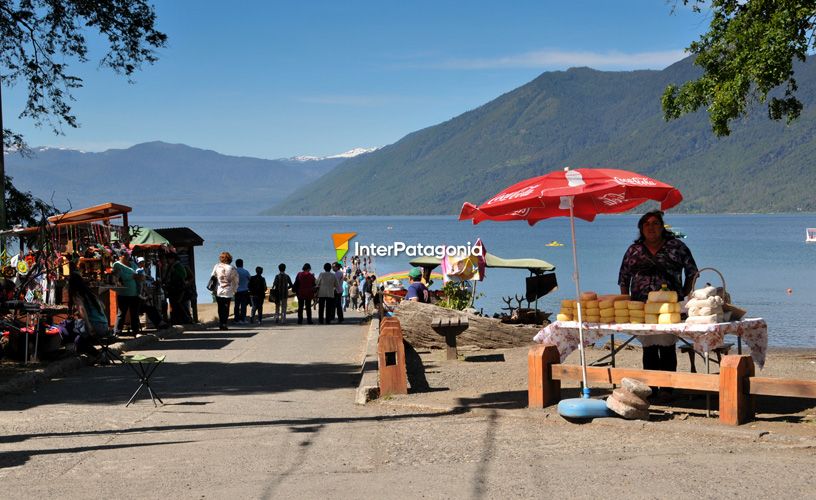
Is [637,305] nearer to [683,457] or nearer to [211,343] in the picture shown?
[683,457]

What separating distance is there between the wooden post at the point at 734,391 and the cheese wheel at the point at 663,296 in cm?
76

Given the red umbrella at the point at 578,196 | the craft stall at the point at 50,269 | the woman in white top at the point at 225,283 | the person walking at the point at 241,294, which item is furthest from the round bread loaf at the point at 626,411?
the person walking at the point at 241,294

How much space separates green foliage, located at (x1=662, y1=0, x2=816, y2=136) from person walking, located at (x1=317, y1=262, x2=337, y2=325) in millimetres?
11095

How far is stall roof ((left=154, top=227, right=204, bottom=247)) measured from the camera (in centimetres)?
2313

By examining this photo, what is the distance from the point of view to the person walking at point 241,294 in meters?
25.4

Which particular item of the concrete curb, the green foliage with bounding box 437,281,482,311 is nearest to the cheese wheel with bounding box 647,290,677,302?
the concrete curb

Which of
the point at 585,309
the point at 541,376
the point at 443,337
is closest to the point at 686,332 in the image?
the point at 585,309

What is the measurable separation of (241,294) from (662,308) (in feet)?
58.9

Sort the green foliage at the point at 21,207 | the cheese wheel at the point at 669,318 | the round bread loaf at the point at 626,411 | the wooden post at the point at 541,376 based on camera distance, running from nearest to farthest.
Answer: the round bread loaf at the point at 626,411, the cheese wheel at the point at 669,318, the wooden post at the point at 541,376, the green foliage at the point at 21,207

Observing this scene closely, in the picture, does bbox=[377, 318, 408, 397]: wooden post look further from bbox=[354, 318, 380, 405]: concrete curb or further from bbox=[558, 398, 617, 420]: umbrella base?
bbox=[558, 398, 617, 420]: umbrella base

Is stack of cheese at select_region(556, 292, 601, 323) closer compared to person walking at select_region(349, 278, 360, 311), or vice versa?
stack of cheese at select_region(556, 292, 601, 323)

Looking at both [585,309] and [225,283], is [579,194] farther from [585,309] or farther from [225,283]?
[225,283]

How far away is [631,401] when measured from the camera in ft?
27.9

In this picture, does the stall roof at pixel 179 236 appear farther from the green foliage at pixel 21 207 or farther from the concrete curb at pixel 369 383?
the concrete curb at pixel 369 383
